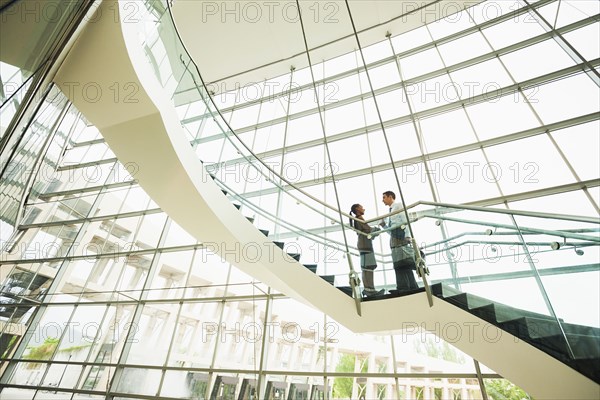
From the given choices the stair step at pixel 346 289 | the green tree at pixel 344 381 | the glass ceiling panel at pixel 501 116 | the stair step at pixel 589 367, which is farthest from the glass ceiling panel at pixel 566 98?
the green tree at pixel 344 381

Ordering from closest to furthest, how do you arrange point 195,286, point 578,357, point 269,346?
1. point 578,357
2. point 269,346
3. point 195,286

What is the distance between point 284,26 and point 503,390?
9203mm

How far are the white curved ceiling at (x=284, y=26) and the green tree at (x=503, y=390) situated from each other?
8.23 m

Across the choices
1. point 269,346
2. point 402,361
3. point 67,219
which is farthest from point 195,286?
point 67,219

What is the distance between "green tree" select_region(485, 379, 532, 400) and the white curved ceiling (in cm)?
823

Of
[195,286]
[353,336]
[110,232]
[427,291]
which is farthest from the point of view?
[110,232]

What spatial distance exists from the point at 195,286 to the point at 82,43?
5013 millimetres

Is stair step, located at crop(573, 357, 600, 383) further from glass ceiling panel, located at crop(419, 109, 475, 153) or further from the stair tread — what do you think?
glass ceiling panel, located at crop(419, 109, 475, 153)

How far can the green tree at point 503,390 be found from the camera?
13.2 ft

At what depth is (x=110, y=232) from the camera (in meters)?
8.58

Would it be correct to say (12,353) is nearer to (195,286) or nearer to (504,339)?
(195,286)

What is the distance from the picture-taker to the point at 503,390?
13.5 ft

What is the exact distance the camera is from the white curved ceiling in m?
8.25

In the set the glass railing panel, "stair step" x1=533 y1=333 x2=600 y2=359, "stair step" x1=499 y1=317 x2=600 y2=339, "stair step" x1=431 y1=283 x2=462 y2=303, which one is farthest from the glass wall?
"stair step" x1=533 y1=333 x2=600 y2=359
